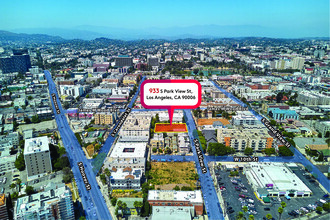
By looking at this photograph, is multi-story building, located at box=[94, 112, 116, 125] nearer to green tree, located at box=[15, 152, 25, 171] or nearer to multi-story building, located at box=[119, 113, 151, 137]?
multi-story building, located at box=[119, 113, 151, 137]

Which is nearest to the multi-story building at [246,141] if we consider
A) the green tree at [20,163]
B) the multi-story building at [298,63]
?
the green tree at [20,163]

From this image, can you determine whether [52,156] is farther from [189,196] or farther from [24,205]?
[189,196]

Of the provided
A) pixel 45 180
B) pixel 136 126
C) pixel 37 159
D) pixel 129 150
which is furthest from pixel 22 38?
pixel 129 150

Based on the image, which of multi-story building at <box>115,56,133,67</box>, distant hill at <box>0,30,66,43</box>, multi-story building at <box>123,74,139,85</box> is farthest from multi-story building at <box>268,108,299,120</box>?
distant hill at <box>0,30,66,43</box>

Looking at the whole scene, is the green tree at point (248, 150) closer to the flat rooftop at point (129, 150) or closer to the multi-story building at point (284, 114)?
the flat rooftop at point (129, 150)

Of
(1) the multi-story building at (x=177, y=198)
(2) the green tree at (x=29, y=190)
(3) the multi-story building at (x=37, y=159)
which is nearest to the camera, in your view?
(1) the multi-story building at (x=177, y=198)

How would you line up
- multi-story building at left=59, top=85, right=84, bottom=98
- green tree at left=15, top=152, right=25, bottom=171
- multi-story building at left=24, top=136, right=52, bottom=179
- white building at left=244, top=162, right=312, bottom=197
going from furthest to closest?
1. multi-story building at left=59, top=85, right=84, bottom=98
2. green tree at left=15, top=152, right=25, bottom=171
3. multi-story building at left=24, top=136, right=52, bottom=179
4. white building at left=244, top=162, right=312, bottom=197
